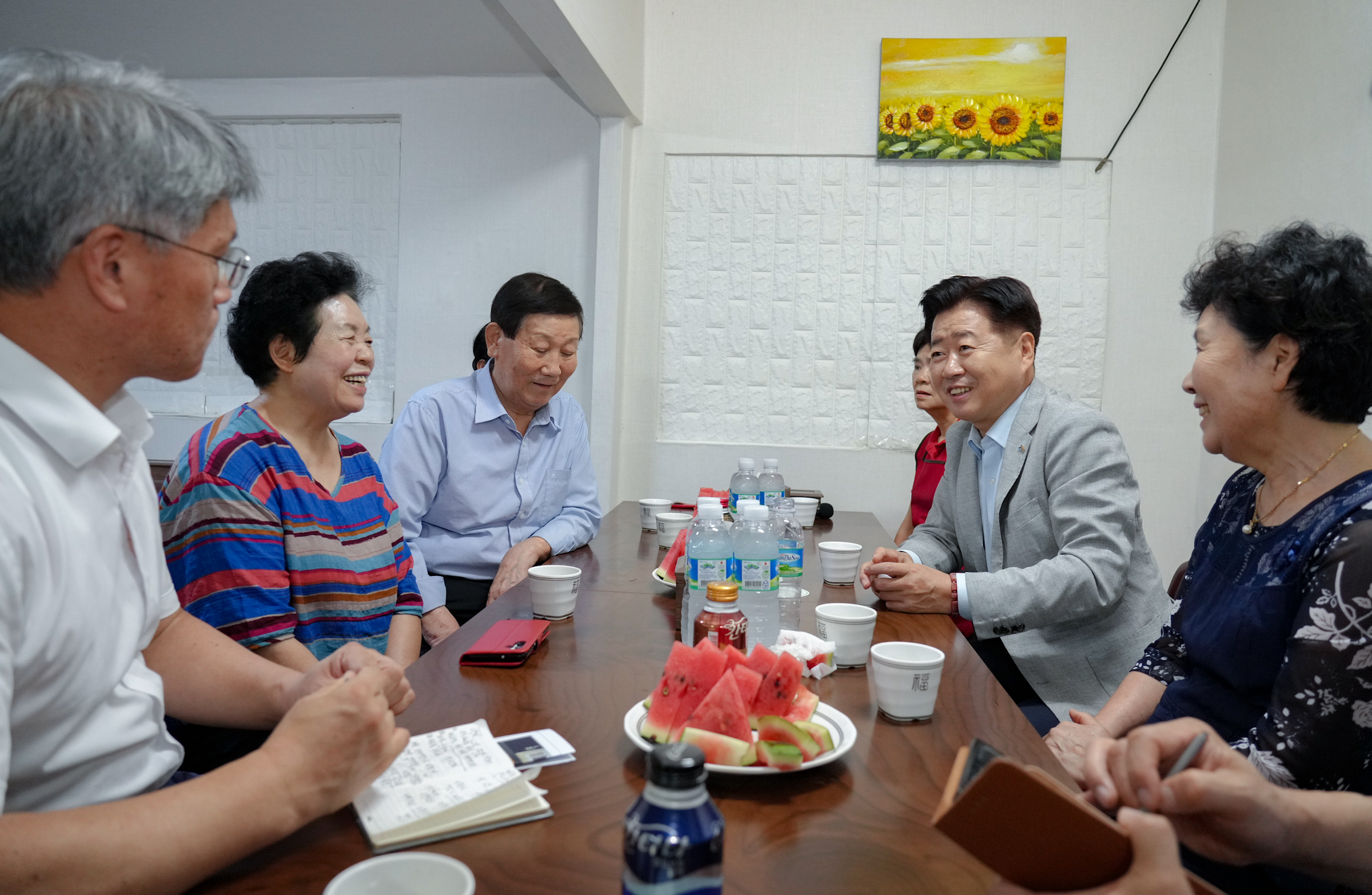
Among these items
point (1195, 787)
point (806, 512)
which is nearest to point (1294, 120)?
point (806, 512)

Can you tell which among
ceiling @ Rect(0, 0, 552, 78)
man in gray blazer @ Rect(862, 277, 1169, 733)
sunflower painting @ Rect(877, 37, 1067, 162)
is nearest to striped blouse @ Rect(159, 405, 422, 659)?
man in gray blazer @ Rect(862, 277, 1169, 733)

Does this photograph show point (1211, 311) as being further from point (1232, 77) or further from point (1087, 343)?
point (1232, 77)

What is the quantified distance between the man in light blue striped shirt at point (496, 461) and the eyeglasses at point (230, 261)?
4.84ft

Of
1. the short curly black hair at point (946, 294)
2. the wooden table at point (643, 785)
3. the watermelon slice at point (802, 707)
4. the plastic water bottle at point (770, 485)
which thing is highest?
the short curly black hair at point (946, 294)

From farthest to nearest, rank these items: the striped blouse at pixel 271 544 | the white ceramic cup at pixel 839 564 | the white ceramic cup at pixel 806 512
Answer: the white ceramic cup at pixel 806 512 < the white ceramic cup at pixel 839 564 < the striped blouse at pixel 271 544

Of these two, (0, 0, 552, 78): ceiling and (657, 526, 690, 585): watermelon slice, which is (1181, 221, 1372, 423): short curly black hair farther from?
(0, 0, 552, 78): ceiling

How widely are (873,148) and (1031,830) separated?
3.66 metres

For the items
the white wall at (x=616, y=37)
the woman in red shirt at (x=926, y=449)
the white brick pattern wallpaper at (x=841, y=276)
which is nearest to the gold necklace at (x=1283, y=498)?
the woman in red shirt at (x=926, y=449)

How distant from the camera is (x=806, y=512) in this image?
3.00 metres

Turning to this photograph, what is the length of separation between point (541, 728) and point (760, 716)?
0.91 ft

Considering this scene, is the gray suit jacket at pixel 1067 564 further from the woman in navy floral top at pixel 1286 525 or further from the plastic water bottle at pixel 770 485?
the plastic water bottle at pixel 770 485

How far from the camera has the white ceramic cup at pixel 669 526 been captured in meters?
2.40

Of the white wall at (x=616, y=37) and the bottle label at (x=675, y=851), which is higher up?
the white wall at (x=616, y=37)

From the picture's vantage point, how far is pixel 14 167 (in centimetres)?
80
